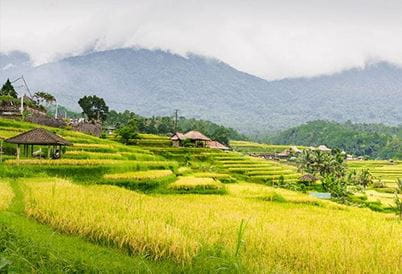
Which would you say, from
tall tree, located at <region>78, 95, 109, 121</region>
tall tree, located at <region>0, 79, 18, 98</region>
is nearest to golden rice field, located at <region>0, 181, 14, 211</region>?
tall tree, located at <region>0, 79, 18, 98</region>

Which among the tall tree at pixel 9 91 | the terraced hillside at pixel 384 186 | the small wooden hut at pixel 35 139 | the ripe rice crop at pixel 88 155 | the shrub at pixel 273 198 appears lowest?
the terraced hillside at pixel 384 186

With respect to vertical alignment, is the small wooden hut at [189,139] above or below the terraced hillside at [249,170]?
above

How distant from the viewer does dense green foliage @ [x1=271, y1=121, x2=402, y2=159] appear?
11406cm

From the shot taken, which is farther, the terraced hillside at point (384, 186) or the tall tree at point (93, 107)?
the tall tree at point (93, 107)

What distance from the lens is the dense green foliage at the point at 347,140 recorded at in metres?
114

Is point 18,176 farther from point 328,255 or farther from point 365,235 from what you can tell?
point 328,255

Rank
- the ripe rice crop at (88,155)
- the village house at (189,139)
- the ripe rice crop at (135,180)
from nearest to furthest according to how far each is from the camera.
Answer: the ripe rice crop at (135,180), the ripe rice crop at (88,155), the village house at (189,139)

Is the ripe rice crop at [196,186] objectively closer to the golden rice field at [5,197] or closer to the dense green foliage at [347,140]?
the golden rice field at [5,197]

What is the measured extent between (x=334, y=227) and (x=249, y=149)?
87.1m

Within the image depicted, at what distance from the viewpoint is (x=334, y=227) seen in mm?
13797

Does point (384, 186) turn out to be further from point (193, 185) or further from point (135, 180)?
point (135, 180)

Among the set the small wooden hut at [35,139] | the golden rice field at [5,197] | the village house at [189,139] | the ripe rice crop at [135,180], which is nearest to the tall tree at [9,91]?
the village house at [189,139]

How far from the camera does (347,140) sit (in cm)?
12406

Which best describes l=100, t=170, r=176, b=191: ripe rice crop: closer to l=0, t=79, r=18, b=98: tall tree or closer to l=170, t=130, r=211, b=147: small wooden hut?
l=170, t=130, r=211, b=147: small wooden hut
